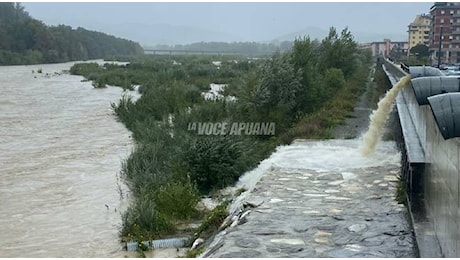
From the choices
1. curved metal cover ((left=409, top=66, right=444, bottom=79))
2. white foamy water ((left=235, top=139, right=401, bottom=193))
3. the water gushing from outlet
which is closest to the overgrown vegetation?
white foamy water ((left=235, top=139, right=401, bottom=193))

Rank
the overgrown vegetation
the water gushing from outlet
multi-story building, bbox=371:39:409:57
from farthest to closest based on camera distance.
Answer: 1. multi-story building, bbox=371:39:409:57
2. the water gushing from outlet
3. the overgrown vegetation

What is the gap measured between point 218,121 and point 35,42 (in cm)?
6372

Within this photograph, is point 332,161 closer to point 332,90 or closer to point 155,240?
point 155,240

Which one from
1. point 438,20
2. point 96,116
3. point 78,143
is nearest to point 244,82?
point 78,143

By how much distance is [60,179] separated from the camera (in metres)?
12.9

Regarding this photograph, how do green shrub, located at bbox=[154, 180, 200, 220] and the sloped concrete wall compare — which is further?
green shrub, located at bbox=[154, 180, 200, 220]

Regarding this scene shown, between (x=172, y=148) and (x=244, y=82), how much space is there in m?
6.30

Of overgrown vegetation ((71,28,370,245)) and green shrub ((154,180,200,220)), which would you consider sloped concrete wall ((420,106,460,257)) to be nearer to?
overgrown vegetation ((71,28,370,245))

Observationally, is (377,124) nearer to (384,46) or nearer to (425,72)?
(425,72)

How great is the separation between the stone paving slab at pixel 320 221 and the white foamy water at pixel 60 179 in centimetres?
237

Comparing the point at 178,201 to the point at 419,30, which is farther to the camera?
the point at 419,30

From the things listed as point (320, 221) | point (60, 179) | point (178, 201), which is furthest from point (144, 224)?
point (60, 179)

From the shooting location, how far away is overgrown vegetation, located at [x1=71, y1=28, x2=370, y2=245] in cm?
908

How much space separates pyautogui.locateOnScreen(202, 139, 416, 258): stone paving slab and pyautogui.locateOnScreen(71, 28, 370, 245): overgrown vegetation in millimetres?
1114
